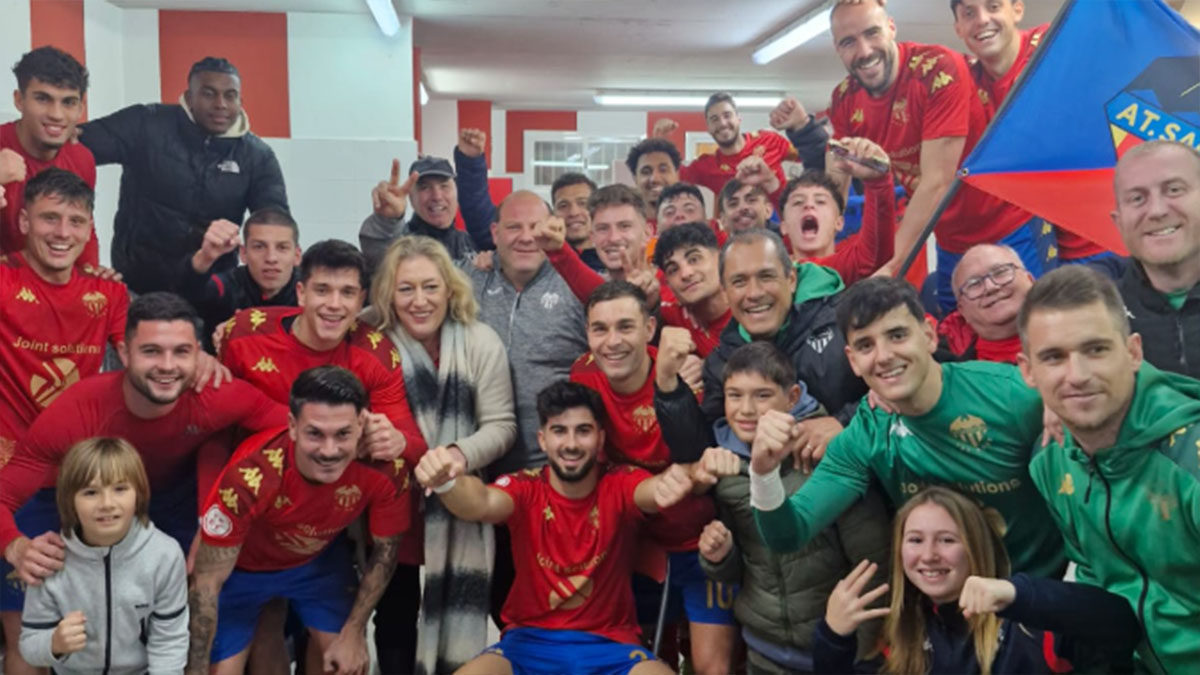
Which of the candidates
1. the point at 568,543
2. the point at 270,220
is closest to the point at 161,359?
the point at 270,220

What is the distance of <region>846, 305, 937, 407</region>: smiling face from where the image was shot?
2188 mm

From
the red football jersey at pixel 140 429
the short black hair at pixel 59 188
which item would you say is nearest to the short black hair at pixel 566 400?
the red football jersey at pixel 140 429

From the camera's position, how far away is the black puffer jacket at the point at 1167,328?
2139mm

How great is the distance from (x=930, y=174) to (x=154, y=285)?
133 inches

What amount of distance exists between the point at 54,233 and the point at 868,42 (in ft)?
9.63

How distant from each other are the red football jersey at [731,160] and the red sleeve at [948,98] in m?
1.67

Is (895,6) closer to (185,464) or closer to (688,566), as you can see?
(688,566)

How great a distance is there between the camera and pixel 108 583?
100.0 inches

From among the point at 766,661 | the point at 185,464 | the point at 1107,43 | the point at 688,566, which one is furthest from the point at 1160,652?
the point at 185,464

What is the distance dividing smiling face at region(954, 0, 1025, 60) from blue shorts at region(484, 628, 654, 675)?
2.54 m

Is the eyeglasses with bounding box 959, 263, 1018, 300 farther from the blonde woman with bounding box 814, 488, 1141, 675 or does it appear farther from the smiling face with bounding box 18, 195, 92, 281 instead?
the smiling face with bounding box 18, 195, 92, 281

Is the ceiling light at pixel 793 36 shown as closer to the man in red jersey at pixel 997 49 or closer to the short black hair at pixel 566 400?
the man in red jersey at pixel 997 49

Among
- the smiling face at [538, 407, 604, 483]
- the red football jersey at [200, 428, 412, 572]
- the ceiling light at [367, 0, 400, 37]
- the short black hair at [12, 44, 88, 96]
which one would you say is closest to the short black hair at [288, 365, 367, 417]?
the red football jersey at [200, 428, 412, 572]

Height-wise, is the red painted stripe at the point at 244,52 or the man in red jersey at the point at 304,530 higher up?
the red painted stripe at the point at 244,52
